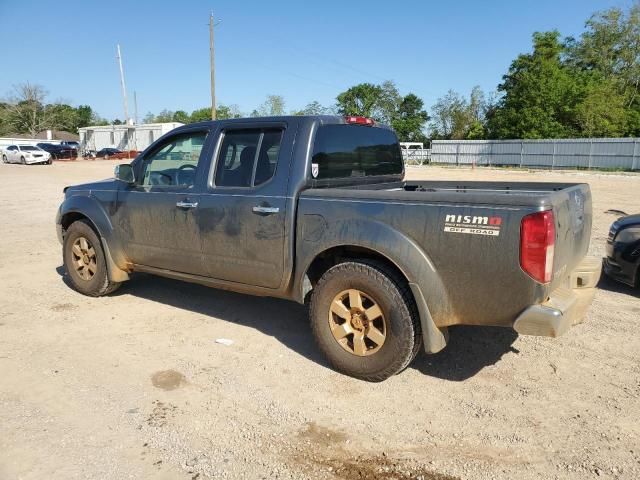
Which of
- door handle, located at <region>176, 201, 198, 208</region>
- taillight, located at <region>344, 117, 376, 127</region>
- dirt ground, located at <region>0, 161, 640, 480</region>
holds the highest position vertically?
taillight, located at <region>344, 117, 376, 127</region>

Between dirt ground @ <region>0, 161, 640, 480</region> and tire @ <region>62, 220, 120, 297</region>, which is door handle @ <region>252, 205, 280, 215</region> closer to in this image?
dirt ground @ <region>0, 161, 640, 480</region>

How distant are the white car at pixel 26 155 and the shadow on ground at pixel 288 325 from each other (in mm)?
37047

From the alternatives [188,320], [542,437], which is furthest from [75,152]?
[542,437]

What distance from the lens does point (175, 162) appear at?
4.97 metres

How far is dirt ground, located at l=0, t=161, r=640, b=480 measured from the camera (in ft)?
9.36

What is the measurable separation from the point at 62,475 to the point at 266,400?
129cm

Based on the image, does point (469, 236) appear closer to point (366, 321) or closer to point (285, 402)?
point (366, 321)

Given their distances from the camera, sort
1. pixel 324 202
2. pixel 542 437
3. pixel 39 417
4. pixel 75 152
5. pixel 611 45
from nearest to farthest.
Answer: pixel 542 437
pixel 39 417
pixel 324 202
pixel 75 152
pixel 611 45

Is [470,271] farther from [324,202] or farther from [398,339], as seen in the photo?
[324,202]

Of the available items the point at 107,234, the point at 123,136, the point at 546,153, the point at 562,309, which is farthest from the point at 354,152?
the point at 123,136

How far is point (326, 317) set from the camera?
3854mm

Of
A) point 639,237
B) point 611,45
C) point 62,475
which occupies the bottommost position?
point 62,475

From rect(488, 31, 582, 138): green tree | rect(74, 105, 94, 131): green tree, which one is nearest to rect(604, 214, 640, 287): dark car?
rect(488, 31, 582, 138): green tree

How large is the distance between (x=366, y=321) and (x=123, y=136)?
5644 centimetres
